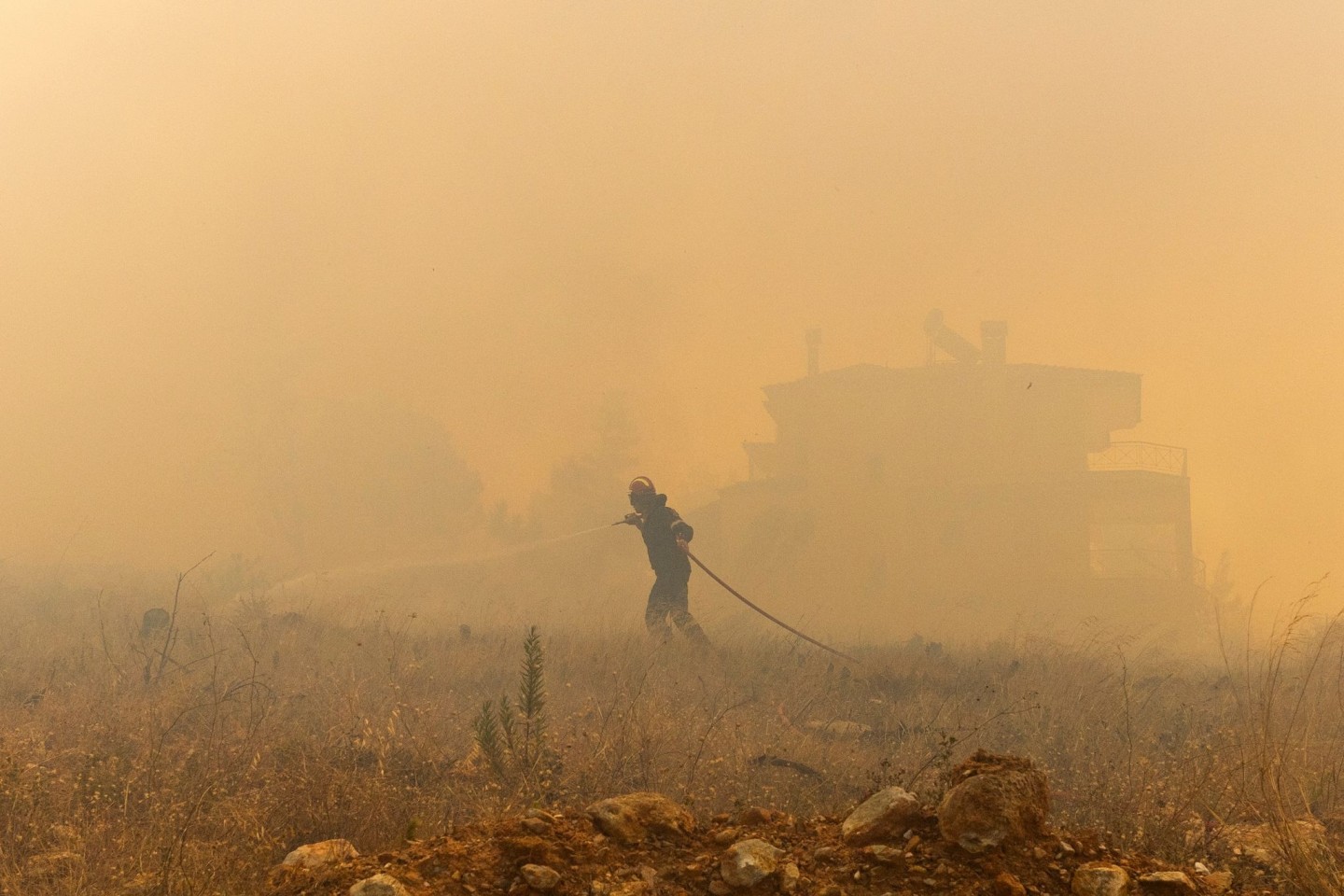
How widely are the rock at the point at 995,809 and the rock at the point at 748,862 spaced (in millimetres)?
602

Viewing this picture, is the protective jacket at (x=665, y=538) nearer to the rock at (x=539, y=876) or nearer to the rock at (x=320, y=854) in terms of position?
the rock at (x=320, y=854)

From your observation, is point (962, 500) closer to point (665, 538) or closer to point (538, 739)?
point (665, 538)

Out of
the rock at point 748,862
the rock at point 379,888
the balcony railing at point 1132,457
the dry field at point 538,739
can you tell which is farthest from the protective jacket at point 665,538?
the balcony railing at point 1132,457

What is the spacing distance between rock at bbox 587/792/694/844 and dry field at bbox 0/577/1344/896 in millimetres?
689

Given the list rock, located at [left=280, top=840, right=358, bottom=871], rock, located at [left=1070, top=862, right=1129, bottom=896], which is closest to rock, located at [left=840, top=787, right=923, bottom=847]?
rock, located at [left=1070, top=862, right=1129, bottom=896]

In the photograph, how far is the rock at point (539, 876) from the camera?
3.07 metres

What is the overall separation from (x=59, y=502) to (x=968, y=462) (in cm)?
3449

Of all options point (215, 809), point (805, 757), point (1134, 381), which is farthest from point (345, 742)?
point (1134, 381)

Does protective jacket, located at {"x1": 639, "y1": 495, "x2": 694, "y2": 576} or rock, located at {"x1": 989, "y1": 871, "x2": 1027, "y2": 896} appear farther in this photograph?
protective jacket, located at {"x1": 639, "y1": 495, "x2": 694, "y2": 576}

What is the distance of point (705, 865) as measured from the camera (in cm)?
325

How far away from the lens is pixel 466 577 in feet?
92.6

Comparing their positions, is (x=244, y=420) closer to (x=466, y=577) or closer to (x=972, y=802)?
(x=466, y=577)

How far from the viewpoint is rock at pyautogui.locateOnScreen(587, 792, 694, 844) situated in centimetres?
352

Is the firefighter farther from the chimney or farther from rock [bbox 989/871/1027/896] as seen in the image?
the chimney
